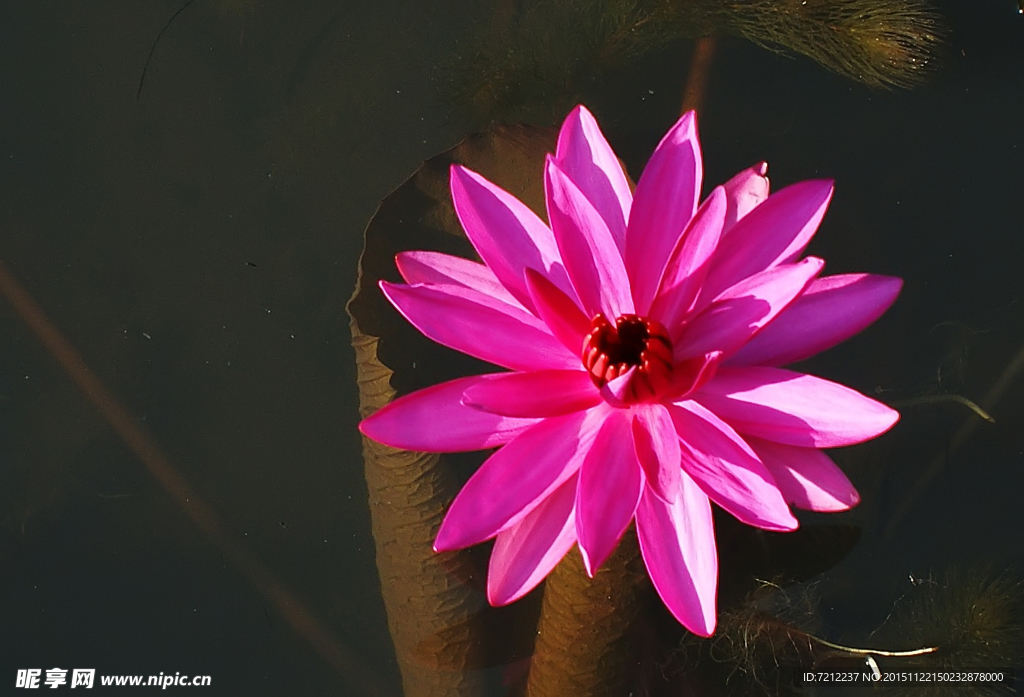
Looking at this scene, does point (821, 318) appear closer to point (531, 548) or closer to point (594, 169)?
point (594, 169)

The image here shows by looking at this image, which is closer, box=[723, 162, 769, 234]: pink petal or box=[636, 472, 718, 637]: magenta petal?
box=[636, 472, 718, 637]: magenta petal

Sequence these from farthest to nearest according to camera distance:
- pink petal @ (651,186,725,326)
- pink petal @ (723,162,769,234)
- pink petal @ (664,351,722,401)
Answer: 1. pink petal @ (723,162,769,234)
2. pink petal @ (651,186,725,326)
3. pink petal @ (664,351,722,401)

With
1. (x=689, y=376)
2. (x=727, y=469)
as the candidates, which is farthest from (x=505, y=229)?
(x=727, y=469)

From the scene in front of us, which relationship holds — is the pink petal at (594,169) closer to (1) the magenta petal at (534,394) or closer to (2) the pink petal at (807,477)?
(1) the magenta petal at (534,394)

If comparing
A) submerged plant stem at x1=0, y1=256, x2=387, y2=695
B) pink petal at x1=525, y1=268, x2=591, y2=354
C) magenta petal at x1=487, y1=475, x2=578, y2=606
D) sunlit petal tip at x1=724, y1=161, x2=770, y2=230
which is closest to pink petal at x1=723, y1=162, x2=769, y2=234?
sunlit petal tip at x1=724, y1=161, x2=770, y2=230

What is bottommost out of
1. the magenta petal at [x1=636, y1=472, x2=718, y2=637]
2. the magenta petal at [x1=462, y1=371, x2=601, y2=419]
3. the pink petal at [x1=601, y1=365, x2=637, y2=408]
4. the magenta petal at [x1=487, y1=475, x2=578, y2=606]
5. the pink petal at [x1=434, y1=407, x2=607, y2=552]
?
the magenta petal at [x1=636, y1=472, x2=718, y2=637]

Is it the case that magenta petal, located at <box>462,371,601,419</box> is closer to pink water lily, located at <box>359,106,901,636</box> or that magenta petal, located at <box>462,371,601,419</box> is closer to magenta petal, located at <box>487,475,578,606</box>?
pink water lily, located at <box>359,106,901,636</box>
